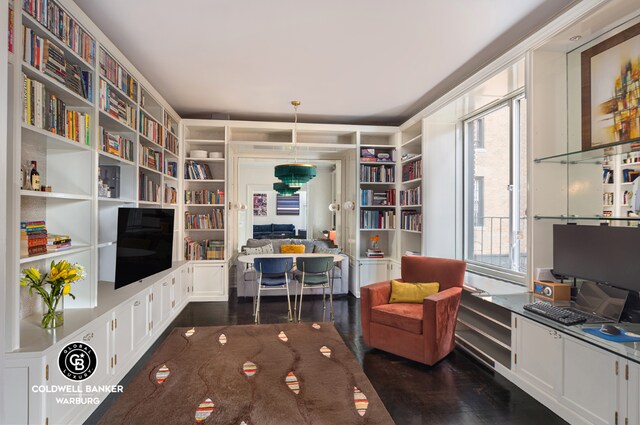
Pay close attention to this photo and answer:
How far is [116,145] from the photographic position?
10.1 ft

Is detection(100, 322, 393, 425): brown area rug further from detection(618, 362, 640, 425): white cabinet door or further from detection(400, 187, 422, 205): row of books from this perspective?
detection(400, 187, 422, 205): row of books

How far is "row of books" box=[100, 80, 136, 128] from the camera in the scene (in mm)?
2783

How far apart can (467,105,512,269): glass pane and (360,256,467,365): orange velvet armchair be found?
94 centimetres

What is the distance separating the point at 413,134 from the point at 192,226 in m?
3.86

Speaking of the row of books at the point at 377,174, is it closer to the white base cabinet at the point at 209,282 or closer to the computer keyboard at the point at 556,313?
the white base cabinet at the point at 209,282

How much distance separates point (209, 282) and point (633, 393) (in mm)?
4811

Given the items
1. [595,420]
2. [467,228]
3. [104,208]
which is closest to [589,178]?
[595,420]

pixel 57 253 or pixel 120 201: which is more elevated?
pixel 120 201

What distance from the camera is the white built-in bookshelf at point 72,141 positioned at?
72.0 inches

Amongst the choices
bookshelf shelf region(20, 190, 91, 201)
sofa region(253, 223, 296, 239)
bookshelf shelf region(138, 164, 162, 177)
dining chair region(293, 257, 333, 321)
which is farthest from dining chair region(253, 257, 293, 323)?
sofa region(253, 223, 296, 239)

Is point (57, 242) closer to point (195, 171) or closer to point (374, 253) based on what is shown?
point (195, 171)

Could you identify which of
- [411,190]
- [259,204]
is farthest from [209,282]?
[259,204]

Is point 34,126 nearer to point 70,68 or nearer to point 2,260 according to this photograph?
point 70,68

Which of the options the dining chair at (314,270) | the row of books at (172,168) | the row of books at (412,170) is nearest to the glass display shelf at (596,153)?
the row of books at (412,170)
